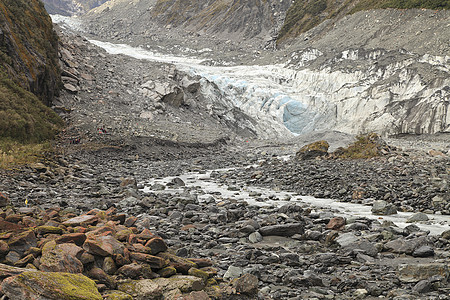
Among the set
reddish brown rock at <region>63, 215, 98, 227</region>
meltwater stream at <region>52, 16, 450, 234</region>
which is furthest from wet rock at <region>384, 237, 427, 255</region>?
meltwater stream at <region>52, 16, 450, 234</region>

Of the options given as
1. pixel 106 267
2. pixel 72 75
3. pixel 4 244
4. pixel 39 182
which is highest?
pixel 72 75

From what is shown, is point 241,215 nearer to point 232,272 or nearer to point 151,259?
point 232,272

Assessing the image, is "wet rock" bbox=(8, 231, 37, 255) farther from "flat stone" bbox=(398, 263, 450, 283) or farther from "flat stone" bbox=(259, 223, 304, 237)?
"flat stone" bbox=(398, 263, 450, 283)

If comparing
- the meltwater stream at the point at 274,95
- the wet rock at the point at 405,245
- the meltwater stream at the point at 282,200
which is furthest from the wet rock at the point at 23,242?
the meltwater stream at the point at 274,95

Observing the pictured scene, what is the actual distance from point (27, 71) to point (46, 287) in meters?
22.4

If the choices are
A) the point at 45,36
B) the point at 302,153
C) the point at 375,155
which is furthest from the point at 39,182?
the point at 45,36

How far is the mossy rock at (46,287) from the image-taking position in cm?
331

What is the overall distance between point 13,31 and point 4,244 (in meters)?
22.8

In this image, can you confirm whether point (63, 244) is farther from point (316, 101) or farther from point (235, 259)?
point (316, 101)

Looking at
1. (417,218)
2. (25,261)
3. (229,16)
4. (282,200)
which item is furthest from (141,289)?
(229,16)

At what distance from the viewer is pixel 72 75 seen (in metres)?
31.4

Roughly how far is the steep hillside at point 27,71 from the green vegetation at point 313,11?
43757 millimetres

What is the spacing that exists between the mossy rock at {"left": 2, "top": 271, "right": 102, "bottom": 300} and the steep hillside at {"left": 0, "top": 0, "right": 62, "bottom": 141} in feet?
48.8

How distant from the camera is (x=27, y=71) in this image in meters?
21.9
